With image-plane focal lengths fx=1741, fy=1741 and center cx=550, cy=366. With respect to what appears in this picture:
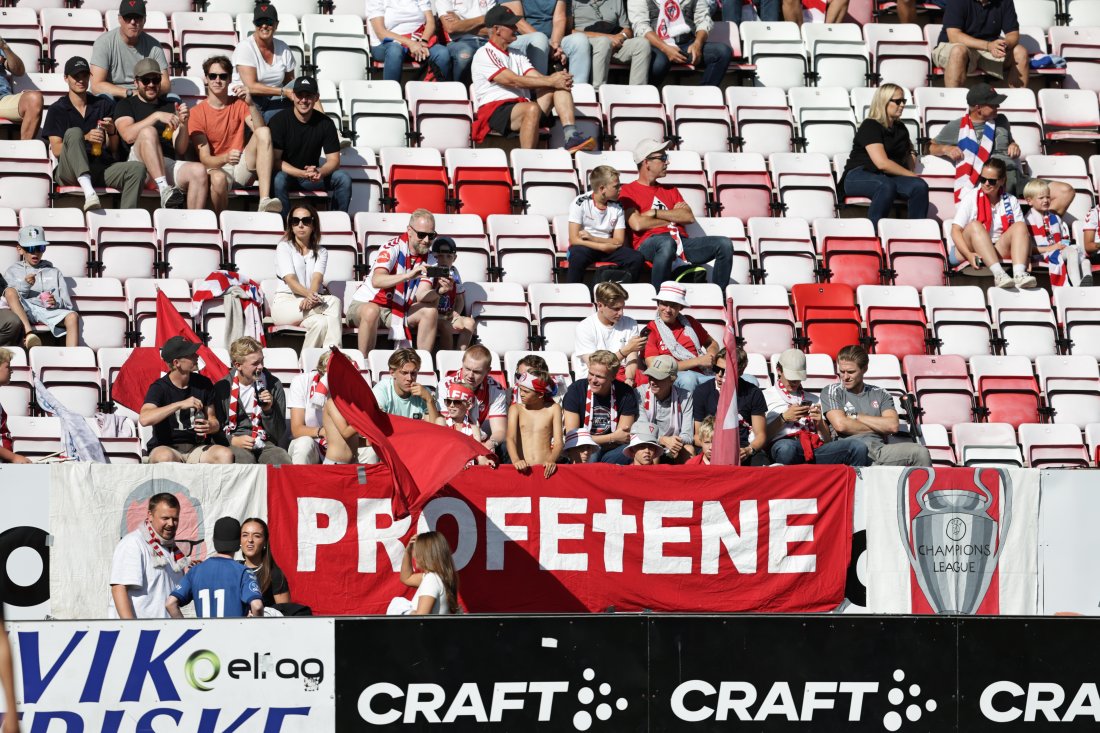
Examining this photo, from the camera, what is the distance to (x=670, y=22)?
16.9 metres

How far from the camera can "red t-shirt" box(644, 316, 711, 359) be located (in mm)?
13062

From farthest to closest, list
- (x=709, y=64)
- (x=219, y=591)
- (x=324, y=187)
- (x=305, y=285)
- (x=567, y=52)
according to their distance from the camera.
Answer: (x=709, y=64), (x=567, y=52), (x=324, y=187), (x=305, y=285), (x=219, y=591)

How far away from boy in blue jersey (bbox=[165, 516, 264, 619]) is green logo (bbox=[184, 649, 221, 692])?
1596 mm

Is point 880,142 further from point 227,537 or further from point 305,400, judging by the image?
point 227,537

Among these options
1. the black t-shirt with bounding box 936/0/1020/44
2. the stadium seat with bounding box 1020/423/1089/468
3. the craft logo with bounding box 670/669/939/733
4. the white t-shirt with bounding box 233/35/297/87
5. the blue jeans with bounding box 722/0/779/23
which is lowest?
the craft logo with bounding box 670/669/939/733

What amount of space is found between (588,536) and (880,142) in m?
5.81

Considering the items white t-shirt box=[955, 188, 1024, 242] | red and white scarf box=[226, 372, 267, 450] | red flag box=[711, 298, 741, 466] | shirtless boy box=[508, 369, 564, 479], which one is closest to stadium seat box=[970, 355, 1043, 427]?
white t-shirt box=[955, 188, 1024, 242]

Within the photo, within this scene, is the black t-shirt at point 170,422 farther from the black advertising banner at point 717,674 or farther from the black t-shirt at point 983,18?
the black t-shirt at point 983,18

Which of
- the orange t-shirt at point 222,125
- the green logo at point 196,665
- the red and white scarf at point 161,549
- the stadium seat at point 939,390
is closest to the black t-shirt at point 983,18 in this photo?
the stadium seat at point 939,390

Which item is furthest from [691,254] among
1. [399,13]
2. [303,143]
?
[399,13]

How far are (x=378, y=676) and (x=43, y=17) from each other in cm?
927

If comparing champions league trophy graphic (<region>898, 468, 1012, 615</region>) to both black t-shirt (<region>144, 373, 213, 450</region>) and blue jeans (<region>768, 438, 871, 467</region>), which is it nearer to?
blue jeans (<region>768, 438, 871, 467</region>)

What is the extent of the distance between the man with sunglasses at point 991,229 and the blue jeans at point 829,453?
3.47 meters

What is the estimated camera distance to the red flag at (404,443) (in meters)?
10.9
